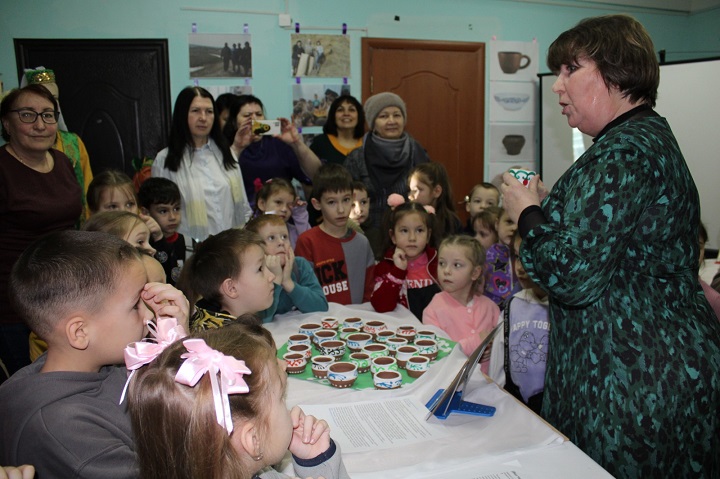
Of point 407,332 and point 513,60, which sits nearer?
point 407,332

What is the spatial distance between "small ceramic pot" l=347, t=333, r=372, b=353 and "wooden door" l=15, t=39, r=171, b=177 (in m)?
3.69

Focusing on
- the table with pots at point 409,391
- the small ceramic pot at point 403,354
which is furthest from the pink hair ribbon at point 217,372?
A: the small ceramic pot at point 403,354

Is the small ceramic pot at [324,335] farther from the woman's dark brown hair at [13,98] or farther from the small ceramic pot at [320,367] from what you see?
the woman's dark brown hair at [13,98]

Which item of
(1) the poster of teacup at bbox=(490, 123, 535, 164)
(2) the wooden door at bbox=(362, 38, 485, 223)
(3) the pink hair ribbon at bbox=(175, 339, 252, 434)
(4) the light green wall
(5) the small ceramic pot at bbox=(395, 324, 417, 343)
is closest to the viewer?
(3) the pink hair ribbon at bbox=(175, 339, 252, 434)

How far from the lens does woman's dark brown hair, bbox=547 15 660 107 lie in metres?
Answer: 1.24

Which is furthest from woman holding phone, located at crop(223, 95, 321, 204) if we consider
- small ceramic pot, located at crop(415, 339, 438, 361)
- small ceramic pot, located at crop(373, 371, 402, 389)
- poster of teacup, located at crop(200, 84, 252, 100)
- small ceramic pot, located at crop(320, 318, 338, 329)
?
small ceramic pot, located at crop(373, 371, 402, 389)

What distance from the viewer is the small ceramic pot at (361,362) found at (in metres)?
1.71

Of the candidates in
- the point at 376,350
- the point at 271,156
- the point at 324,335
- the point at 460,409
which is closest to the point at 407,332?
the point at 376,350

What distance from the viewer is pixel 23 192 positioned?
2.38 meters

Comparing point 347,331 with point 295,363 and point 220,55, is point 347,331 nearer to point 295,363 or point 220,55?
point 295,363

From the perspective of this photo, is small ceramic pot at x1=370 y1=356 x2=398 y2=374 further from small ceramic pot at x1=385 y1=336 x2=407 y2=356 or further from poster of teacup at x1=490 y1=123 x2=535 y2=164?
poster of teacup at x1=490 y1=123 x2=535 y2=164

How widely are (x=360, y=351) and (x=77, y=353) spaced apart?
3.11 feet

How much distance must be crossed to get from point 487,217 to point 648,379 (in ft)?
7.19

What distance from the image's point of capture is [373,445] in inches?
50.5
